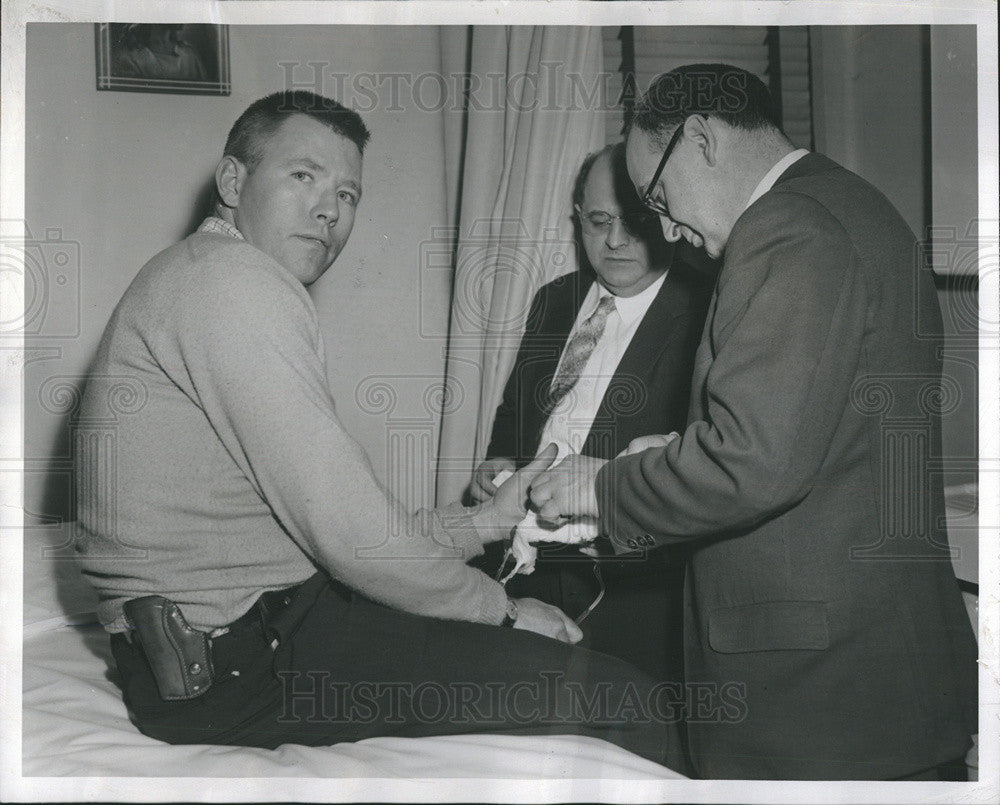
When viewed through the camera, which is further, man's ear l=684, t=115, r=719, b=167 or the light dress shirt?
the light dress shirt

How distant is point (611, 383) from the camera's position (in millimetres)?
1683

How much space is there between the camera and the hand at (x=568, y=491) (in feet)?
3.84

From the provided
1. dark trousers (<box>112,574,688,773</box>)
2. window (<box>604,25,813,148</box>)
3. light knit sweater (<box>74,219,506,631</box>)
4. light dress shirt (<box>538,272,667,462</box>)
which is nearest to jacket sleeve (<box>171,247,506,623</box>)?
light knit sweater (<box>74,219,506,631</box>)

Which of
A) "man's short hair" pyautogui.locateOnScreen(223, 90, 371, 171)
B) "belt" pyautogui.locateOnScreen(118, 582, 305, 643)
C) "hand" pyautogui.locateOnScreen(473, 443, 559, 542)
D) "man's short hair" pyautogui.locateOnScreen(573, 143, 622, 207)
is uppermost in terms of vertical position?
"man's short hair" pyautogui.locateOnScreen(573, 143, 622, 207)

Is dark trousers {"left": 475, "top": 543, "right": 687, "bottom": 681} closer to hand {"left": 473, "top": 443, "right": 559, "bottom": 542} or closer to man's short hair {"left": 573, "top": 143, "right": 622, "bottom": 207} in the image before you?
hand {"left": 473, "top": 443, "right": 559, "bottom": 542}

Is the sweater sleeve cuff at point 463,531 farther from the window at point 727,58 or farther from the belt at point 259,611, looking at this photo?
the window at point 727,58

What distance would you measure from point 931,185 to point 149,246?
5.52ft

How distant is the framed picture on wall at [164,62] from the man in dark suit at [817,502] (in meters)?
1.32

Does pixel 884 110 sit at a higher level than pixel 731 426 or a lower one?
higher

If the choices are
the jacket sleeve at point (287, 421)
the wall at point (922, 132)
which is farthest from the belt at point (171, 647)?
the wall at point (922, 132)

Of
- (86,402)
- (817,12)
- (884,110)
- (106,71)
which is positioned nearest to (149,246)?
(106,71)

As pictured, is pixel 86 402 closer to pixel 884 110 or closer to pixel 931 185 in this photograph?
pixel 931 185

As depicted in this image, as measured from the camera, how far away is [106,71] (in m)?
1.69

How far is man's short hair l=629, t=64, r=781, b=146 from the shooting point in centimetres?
115
